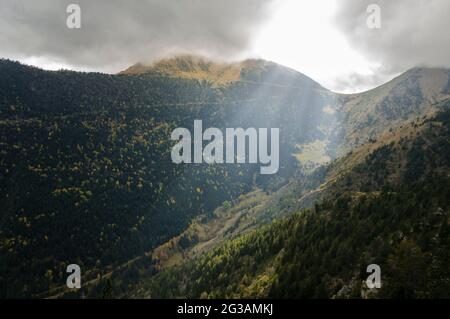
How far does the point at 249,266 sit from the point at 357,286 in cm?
8142

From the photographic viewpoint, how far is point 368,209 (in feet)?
474

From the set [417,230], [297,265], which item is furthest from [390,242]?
[297,265]
